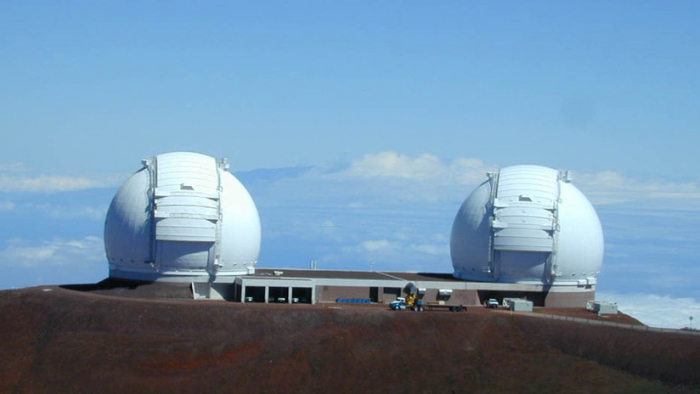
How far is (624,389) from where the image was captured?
4922 centimetres

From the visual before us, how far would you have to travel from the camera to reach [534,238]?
64.7 metres

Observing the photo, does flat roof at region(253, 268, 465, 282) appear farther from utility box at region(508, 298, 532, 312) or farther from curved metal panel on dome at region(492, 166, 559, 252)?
utility box at region(508, 298, 532, 312)

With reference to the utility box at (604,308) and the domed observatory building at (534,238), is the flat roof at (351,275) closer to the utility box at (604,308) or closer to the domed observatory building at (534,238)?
the domed observatory building at (534,238)

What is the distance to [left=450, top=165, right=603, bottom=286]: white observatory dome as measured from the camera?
65.0 meters

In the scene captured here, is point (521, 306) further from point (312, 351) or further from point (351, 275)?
point (312, 351)

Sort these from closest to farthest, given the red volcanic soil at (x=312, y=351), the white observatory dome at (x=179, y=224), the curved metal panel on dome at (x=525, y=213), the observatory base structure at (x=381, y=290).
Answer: the red volcanic soil at (x=312, y=351)
the white observatory dome at (x=179, y=224)
the observatory base structure at (x=381, y=290)
the curved metal panel on dome at (x=525, y=213)

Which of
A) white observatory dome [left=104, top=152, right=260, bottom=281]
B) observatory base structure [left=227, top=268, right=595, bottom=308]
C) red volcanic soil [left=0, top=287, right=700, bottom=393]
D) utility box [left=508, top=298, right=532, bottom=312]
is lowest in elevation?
red volcanic soil [left=0, top=287, right=700, bottom=393]

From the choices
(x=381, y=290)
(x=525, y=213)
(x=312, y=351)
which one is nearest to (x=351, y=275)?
(x=381, y=290)

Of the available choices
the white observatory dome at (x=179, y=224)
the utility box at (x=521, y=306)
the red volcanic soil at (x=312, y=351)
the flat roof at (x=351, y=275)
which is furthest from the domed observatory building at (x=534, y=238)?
the white observatory dome at (x=179, y=224)

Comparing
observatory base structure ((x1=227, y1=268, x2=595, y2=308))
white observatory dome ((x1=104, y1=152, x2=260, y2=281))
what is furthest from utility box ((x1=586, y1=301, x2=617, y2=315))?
white observatory dome ((x1=104, y1=152, x2=260, y2=281))

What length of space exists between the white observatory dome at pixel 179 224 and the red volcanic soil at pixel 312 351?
5.41 metres

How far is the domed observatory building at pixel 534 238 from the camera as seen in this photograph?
65.1m

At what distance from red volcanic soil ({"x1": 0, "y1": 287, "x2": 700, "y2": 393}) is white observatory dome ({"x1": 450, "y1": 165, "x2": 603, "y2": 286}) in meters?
9.51

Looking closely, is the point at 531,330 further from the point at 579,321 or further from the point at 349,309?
the point at 349,309
